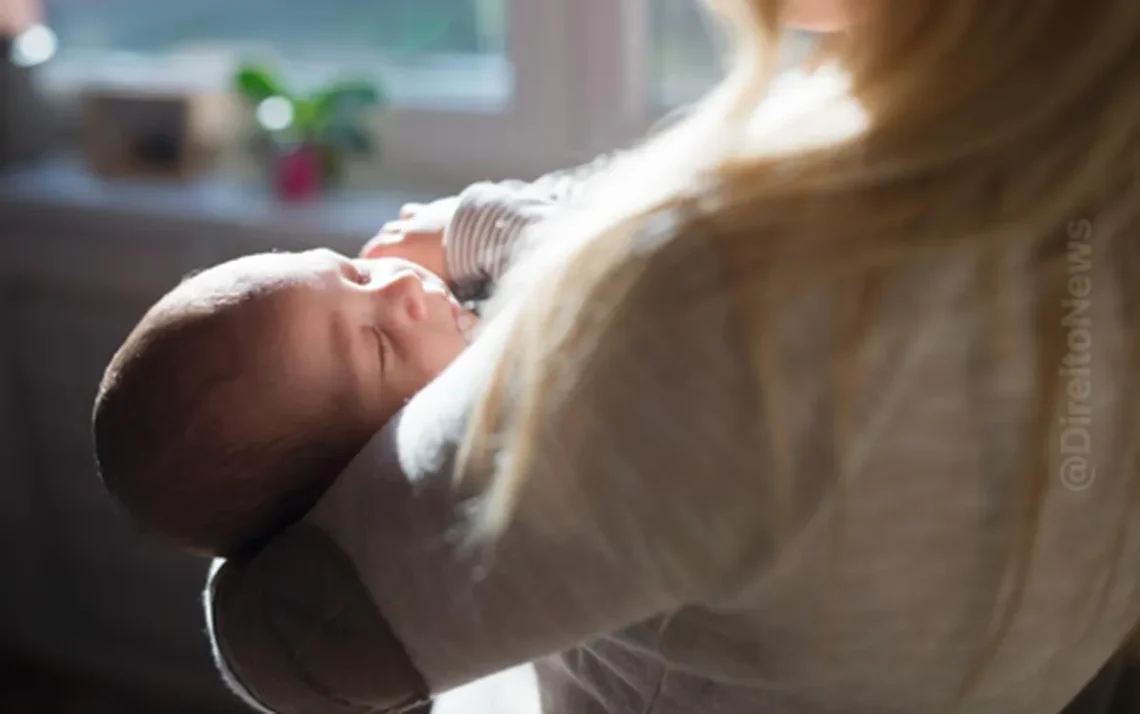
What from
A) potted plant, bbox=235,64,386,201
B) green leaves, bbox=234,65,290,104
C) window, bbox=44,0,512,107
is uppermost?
window, bbox=44,0,512,107

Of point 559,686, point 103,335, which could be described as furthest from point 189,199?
point 559,686

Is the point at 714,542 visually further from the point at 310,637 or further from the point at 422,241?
the point at 422,241

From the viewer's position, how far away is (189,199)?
148 centimetres

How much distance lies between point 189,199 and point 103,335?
214 millimetres

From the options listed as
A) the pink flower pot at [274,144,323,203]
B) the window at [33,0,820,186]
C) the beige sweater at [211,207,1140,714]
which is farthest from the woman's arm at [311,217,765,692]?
the pink flower pot at [274,144,323,203]

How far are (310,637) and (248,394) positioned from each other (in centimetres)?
15

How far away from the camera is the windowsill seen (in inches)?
54.4

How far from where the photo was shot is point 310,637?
0.57 meters

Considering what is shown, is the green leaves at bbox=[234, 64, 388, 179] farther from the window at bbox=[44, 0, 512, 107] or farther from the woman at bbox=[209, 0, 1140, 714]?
the woman at bbox=[209, 0, 1140, 714]

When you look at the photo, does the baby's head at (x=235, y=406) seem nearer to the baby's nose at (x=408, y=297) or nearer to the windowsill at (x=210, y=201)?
the baby's nose at (x=408, y=297)

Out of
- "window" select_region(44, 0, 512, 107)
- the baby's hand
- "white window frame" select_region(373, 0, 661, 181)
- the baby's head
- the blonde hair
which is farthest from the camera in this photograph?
"window" select_region(44, 0, 512, 107)

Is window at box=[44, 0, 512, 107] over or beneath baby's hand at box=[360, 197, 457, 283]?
over

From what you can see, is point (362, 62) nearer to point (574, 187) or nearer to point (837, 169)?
point (574, 187)

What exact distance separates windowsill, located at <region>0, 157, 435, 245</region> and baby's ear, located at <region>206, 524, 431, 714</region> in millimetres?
781
